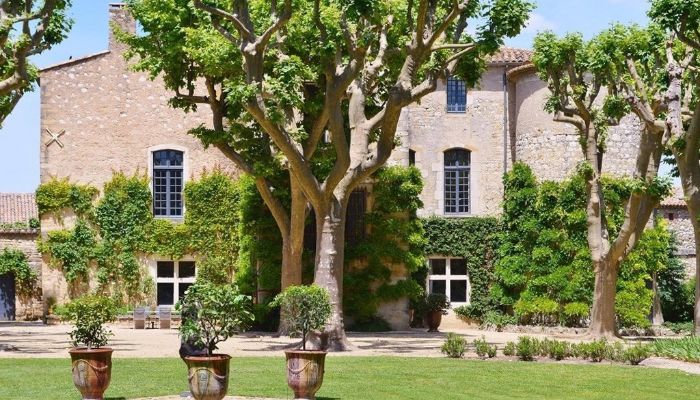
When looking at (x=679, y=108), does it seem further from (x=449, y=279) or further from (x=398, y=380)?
(x=449, y=279)

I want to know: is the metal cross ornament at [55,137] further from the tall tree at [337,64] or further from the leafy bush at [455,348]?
the leafy bush at [455,348]

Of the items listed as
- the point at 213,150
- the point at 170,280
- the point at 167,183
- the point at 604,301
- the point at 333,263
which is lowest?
the point at 604,301

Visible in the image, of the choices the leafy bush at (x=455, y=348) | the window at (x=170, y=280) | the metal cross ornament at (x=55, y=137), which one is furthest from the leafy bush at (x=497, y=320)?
the metal cross ornament at (x=55, y=137)

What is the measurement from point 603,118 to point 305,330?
13.2 m

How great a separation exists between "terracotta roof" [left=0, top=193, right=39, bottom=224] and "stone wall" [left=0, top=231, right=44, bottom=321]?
8.02m

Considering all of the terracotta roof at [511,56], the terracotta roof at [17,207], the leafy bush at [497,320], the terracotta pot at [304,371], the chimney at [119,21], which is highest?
the chimney at [119,21]

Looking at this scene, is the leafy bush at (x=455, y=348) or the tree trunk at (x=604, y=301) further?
the tree trunk at (x=604, y=301)

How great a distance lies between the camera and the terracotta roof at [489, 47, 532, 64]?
33.9 metres

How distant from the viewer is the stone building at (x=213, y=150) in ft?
108

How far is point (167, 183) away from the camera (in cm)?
3338

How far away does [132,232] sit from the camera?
3303 centimetres

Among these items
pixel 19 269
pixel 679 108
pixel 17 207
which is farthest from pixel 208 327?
pixel 17 207

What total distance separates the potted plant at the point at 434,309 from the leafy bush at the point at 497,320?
5.38ft

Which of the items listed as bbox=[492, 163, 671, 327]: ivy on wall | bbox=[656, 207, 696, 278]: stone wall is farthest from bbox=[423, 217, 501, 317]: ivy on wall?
bbox=[656, 207, 696, 278]: stone wall
